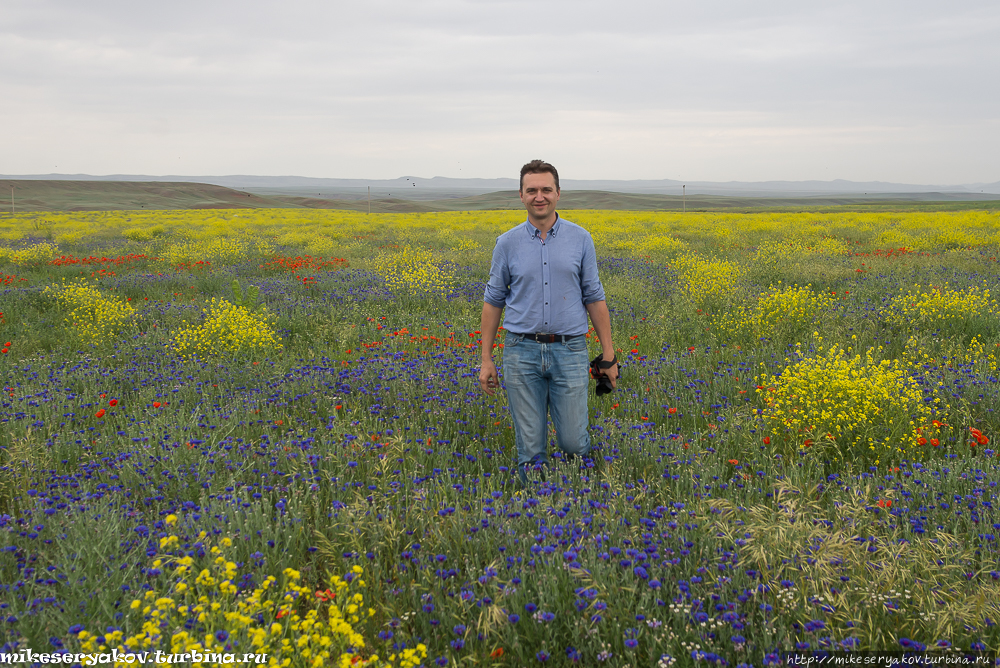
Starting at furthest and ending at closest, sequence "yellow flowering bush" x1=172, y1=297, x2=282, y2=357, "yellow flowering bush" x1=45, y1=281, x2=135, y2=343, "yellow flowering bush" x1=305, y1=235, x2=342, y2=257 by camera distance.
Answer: "yellow flowering bush" x1=305, y1=235, x2=342, y2=257 → "yellow flowering bush" x1=45, y1=281, x2=135, y2=343 → "yellow flowering bush" x1=172, y1=297, x2=282, y2=357

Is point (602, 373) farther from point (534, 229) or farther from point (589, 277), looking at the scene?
point (534, 229)

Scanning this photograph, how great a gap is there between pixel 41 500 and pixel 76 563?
84 cm

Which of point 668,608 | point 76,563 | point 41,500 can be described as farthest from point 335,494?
point 668,608

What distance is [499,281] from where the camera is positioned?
3.52 m

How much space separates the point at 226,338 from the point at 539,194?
4.65m

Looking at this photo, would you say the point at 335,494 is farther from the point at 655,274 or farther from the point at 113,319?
the point at 655,274

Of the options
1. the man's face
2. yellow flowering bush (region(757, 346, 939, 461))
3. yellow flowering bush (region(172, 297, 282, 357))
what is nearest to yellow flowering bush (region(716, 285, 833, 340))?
yellow flowering bush (region(757, 346, 939, 461))

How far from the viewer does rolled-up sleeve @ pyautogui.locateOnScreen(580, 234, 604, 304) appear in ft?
11.3

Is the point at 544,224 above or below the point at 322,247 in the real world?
above

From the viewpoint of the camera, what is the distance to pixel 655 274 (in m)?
11.4

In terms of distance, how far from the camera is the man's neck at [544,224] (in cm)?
337

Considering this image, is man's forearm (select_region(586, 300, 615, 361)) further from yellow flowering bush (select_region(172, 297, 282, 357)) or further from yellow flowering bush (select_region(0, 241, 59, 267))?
yellow flowering bush (select_region(0, 241, 59, 267))

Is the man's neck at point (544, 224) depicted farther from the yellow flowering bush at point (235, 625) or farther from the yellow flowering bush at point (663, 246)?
the yellow flowering bush at point (663, 246)

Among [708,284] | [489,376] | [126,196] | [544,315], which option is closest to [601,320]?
[544,315]
